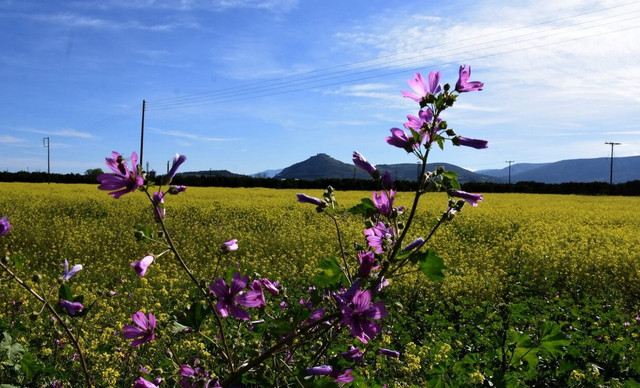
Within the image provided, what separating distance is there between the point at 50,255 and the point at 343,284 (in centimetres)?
1000

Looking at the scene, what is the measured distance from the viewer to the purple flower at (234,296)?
1.13 m

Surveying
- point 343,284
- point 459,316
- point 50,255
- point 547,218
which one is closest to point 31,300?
point 50,255

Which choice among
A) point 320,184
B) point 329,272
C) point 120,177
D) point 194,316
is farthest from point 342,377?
point 320,184

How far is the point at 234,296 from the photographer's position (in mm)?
1160

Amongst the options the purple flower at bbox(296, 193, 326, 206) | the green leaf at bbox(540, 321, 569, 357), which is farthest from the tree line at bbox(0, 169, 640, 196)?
the purple flower at bbox(296, 193, 326, 206)

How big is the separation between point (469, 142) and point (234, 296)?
0.69 meters

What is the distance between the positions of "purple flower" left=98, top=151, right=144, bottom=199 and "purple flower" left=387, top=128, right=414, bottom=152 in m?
0.58

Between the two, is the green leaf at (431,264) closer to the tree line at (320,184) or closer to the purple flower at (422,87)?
the purple flower at (422,87)

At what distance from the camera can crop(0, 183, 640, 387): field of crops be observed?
3021 mm

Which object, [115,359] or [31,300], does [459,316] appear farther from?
[31,300]

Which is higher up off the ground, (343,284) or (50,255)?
(343,284)

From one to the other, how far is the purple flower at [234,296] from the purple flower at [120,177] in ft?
0.92

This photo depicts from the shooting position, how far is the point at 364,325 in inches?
39.6

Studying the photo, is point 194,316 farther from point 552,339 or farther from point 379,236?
point 552,339
